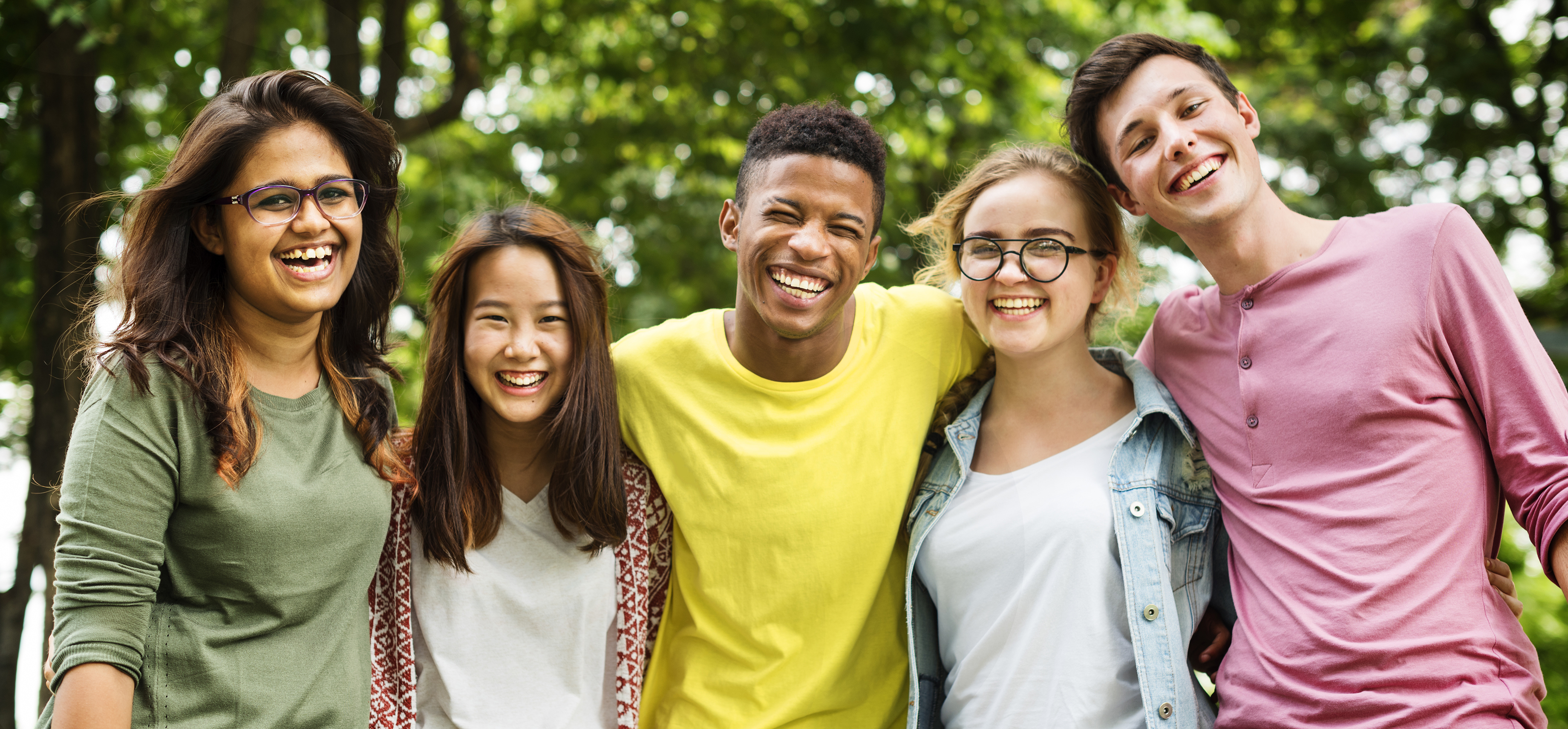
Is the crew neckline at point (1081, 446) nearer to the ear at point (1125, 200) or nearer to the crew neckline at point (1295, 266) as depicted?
the crew neckline at point (1295, 266)

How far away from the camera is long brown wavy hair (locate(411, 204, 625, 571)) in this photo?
2816 mm

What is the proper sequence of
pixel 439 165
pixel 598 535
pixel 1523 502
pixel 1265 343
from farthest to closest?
pixel 439 165 < pixel 598 535 < pixel 1265 343 < pixel 1523 502

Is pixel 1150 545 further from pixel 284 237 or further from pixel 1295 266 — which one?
pixel 284 237

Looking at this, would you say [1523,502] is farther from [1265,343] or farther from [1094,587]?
[1094,587]

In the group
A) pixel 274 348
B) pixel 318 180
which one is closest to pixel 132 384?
pixel 274 348

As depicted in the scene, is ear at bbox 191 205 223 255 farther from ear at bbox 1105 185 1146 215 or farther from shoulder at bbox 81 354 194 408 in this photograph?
ear at bbox 1105 185 1146 215

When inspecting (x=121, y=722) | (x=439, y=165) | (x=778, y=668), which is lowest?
(x=778, y=668)

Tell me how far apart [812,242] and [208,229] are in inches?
60.5

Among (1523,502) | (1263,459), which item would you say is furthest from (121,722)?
(1523,502)

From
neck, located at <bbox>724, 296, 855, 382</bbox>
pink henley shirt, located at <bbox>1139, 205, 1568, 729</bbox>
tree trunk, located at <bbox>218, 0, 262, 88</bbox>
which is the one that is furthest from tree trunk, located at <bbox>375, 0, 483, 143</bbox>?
pink henley shirt, located at <bbox>1139, 205, 1568, 729</bbox>

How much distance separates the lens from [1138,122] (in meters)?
2.82

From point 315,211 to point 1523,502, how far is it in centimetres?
283

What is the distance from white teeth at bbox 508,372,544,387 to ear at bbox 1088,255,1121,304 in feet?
5.27

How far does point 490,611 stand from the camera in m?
2.79
